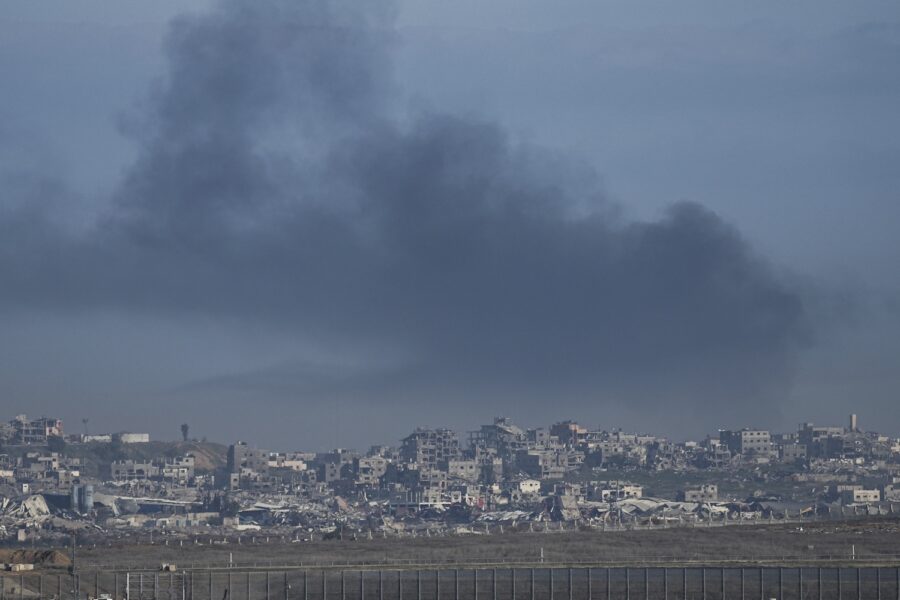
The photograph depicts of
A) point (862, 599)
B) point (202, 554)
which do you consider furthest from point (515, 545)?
point (862, 599)

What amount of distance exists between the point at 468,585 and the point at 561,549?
118ft

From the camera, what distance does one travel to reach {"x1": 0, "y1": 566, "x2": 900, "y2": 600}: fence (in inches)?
4771

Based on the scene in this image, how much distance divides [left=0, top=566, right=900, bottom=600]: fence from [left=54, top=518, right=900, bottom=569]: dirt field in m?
5.64

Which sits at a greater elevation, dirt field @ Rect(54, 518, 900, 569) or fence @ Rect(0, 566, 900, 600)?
dirt field @ Rect(54, 518, 900, 569)

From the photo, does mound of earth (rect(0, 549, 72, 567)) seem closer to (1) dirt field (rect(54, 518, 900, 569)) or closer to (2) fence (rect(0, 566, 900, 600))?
(1) dirt field (rect(54, 518, 900, 569))

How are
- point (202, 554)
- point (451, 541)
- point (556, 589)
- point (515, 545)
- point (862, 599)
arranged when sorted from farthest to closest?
1. point (451, 541)
2. point (515, 545)
3. point (202, 554)
4. point (556, 589)
5. point (862, 599)

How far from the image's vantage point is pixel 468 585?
134 metres

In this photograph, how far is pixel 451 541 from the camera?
187625mm

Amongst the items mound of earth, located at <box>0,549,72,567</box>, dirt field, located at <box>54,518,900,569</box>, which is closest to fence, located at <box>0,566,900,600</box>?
dirt field, located at <box>54,518,900,569</box>

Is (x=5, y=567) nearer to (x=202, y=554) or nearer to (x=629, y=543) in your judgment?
(x=202, y=554)

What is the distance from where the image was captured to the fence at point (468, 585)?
398 feet

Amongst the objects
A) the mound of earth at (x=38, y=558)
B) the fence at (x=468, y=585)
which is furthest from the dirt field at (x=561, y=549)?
the fence at (x=468, y=585)

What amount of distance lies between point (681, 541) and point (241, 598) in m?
61.3

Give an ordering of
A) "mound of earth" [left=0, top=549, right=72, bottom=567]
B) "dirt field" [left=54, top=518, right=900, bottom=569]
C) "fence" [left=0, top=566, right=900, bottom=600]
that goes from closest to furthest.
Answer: "fence" [left=0, top=566, right=900, bottom=600] → "mound of earth" [left=0, top=549, right=72, bottom=567] → "dirt field" [left=54, top=518, right=900, bottom=569]
